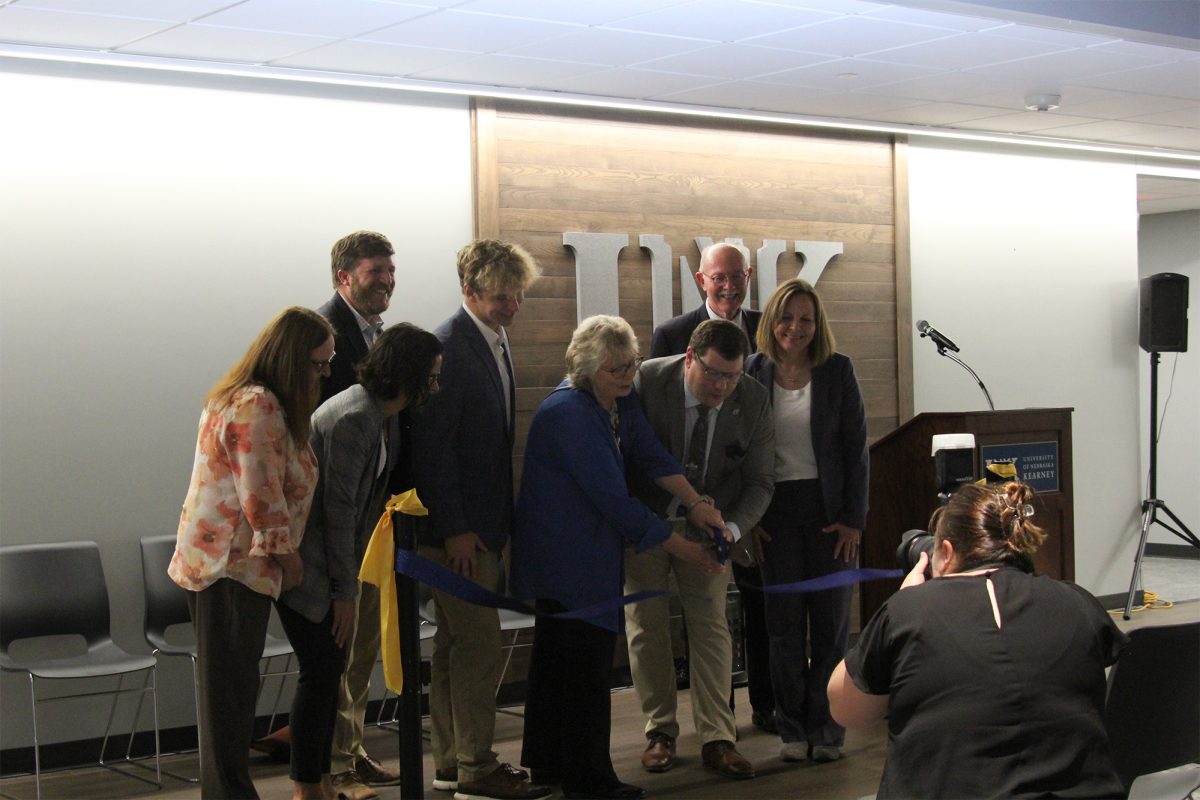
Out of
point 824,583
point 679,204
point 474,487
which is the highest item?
point 679,204

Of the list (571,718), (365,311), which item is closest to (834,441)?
(571,718)

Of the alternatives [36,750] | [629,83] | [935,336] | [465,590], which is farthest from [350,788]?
[935,336]

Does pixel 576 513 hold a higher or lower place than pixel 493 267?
lower

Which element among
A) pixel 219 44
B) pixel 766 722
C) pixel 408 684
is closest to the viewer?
pixel 408 684

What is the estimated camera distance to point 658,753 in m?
4.83

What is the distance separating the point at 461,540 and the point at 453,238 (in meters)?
2.08

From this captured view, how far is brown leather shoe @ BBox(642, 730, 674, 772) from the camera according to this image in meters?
4.81

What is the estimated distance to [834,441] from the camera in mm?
4910

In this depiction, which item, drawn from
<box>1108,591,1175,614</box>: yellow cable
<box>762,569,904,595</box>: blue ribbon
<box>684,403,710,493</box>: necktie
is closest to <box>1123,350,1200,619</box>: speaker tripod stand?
<box>1108,591,1175,614</box>: yellow cable

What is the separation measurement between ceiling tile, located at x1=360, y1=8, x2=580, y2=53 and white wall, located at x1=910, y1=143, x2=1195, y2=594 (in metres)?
3.24

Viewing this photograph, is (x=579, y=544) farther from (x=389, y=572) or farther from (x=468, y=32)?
(x=468, y=32)

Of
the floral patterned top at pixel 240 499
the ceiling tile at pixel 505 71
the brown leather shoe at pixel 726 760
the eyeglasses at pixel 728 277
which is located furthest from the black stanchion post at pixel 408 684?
the ceiling tile at pixel 505 71

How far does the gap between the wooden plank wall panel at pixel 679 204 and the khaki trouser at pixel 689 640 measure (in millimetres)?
1607

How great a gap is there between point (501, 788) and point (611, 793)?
35cm
